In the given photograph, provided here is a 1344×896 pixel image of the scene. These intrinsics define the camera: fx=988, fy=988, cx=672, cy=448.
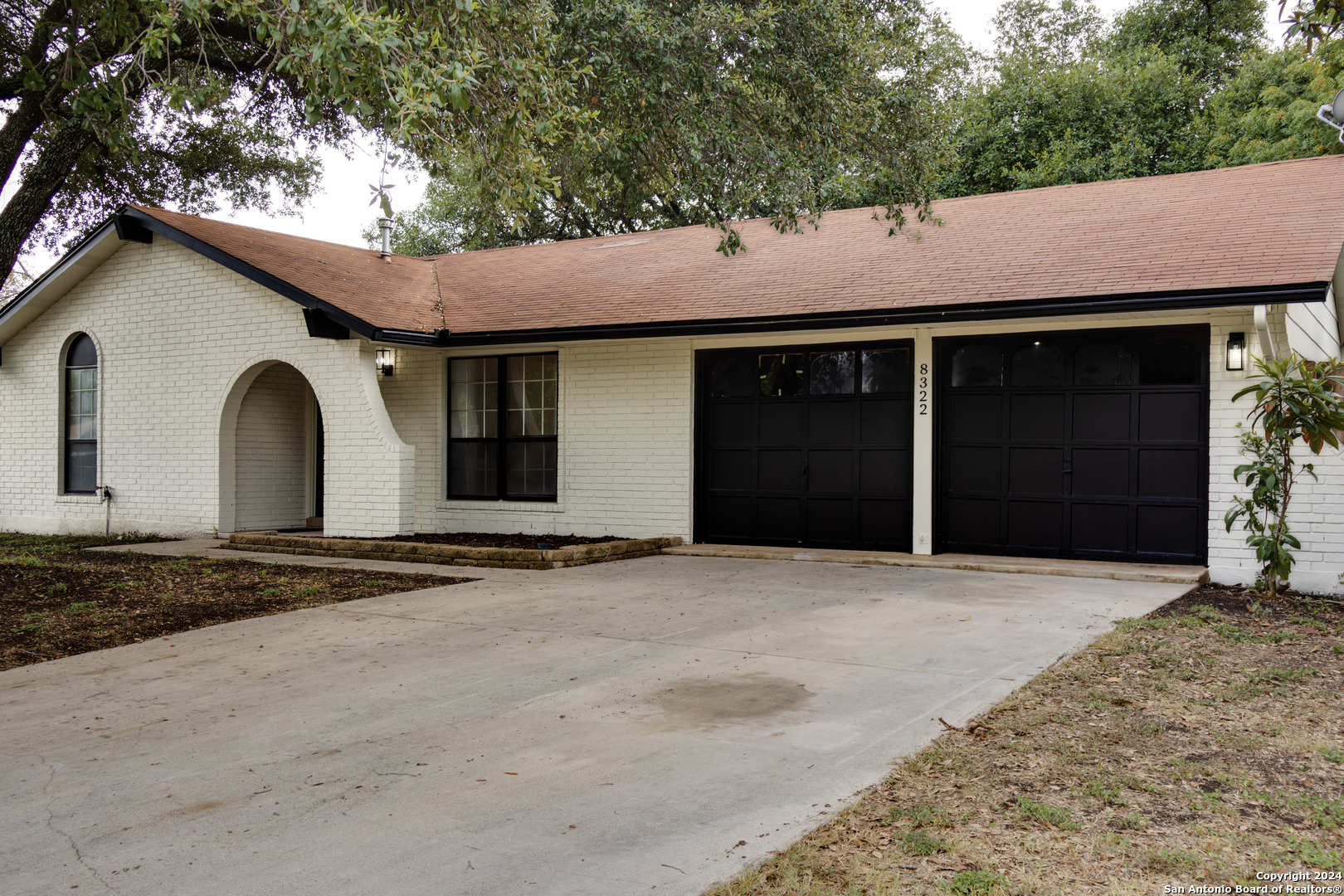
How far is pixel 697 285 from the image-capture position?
13.2m

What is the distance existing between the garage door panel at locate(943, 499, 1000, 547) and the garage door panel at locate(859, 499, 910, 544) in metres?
0.48

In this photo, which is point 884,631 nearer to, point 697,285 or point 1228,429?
point 1228,429

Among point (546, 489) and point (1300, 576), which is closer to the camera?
point (1300, 576)

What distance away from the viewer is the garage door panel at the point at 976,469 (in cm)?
1109

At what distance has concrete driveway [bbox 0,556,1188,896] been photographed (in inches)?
133

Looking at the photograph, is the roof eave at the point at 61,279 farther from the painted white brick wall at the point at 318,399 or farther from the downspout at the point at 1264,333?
the downspout at the point at 1264,333

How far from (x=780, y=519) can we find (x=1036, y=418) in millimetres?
3333

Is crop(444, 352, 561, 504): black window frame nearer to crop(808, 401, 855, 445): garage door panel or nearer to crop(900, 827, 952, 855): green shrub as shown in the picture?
crop(808, 401, 855, 445): garage door panel

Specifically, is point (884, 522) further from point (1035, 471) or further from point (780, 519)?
point (1035, 471)

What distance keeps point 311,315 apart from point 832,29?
24.5 feet

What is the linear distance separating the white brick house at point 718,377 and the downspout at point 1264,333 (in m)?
0.04

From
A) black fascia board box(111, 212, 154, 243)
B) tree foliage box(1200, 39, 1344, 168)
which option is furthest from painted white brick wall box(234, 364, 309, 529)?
tree foliage box(1200, 39, 1344, 168)

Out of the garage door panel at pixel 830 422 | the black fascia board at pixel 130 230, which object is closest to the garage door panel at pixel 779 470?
the garage door panel at pixel 830 422

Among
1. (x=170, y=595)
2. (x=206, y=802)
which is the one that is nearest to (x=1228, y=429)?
(x=206, y=802)
